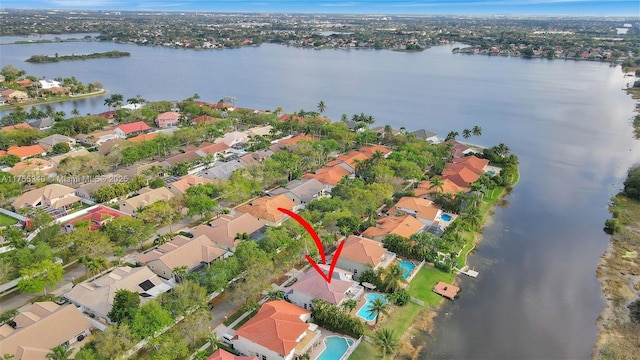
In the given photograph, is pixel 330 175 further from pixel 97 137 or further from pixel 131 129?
pixel 97 137

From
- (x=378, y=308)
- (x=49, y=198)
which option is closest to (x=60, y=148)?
(x=49, y=198)

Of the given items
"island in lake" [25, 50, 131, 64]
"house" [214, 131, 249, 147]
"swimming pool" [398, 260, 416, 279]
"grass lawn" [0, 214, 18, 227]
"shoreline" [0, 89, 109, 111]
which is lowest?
"grass lawn" [0, 214, 18, 227]

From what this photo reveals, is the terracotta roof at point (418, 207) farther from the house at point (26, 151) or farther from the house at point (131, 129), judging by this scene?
the house at point (26, 151)

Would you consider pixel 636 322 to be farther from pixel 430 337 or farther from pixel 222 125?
pixel 222 125

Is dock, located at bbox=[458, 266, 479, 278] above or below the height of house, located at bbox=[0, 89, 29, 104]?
below

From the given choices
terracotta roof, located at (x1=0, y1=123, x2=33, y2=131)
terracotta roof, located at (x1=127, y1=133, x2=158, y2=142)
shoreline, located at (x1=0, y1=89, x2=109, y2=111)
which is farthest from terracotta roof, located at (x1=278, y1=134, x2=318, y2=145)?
shoreline, located at (x1=0, y1=89, x2=109, y2=111)

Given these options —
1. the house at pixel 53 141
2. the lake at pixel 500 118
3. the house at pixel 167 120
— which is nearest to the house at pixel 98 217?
the house at pixel 53 141

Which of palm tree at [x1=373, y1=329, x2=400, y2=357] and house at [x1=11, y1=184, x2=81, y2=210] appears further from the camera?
house at [x1=11, y1=184, x2=81, y2=210]

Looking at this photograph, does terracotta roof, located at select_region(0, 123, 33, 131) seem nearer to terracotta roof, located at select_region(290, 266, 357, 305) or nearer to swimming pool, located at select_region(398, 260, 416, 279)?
terracotta roof, located at select_region(290, 266, 357, 305)

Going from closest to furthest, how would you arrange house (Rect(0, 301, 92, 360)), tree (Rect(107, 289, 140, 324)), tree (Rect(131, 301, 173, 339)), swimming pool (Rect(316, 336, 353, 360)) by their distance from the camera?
house (Rect(0, 301, 92, 360))
tree (Rect(131, 301, 173, 339))
swimming pool (Rect(316, 336, 353, 360))
tree (Rect(107, 289, 140, 324))
